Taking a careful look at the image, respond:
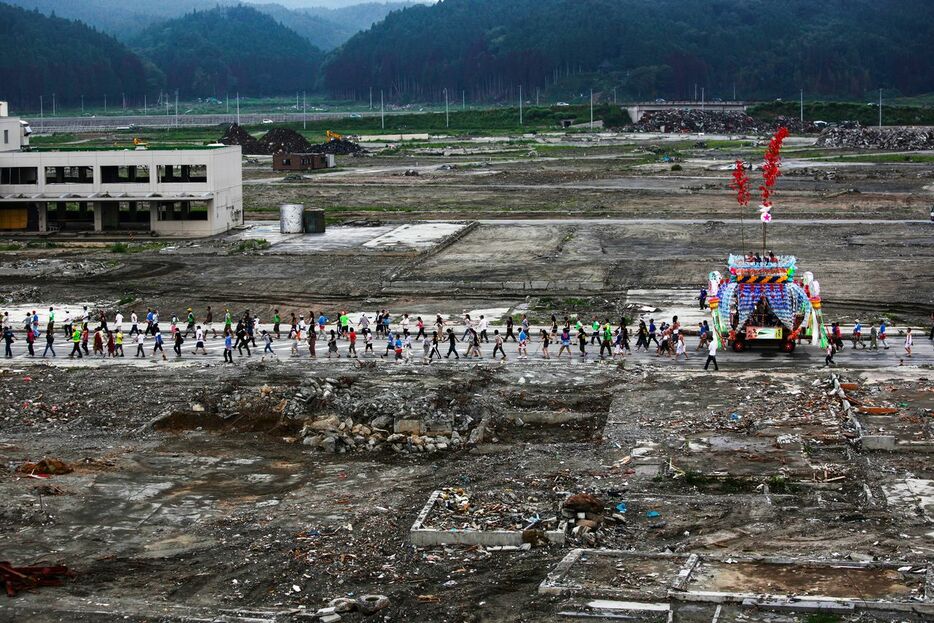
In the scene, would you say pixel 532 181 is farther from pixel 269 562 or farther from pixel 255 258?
pixel 269 562

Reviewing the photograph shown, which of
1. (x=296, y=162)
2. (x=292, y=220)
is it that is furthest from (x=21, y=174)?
(x=296, y=162)

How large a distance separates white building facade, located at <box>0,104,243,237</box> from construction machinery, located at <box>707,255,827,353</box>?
40688mm

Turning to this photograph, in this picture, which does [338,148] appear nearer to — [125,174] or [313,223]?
[313,223]

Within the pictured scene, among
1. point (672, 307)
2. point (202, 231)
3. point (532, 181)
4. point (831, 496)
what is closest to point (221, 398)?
point (831, 496)

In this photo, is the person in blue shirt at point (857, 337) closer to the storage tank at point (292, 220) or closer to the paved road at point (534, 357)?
the paved road at point (534, 357)

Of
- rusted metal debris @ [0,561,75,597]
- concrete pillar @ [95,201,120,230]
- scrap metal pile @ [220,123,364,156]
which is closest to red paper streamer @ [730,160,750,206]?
rusted metal debris @ [0,561,75,597]

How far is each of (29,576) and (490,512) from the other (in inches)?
359

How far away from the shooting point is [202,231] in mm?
78125

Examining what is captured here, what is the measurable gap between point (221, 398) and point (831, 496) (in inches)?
699

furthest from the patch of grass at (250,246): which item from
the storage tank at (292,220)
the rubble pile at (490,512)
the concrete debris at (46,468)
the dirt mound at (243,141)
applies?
the dirt mound at (243,141)

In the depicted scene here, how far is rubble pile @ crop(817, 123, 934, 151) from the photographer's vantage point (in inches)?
5792

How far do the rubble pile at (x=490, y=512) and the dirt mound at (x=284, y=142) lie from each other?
128381mm

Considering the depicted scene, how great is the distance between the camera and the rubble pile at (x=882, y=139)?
14712 centimetres

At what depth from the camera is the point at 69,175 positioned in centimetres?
7750
